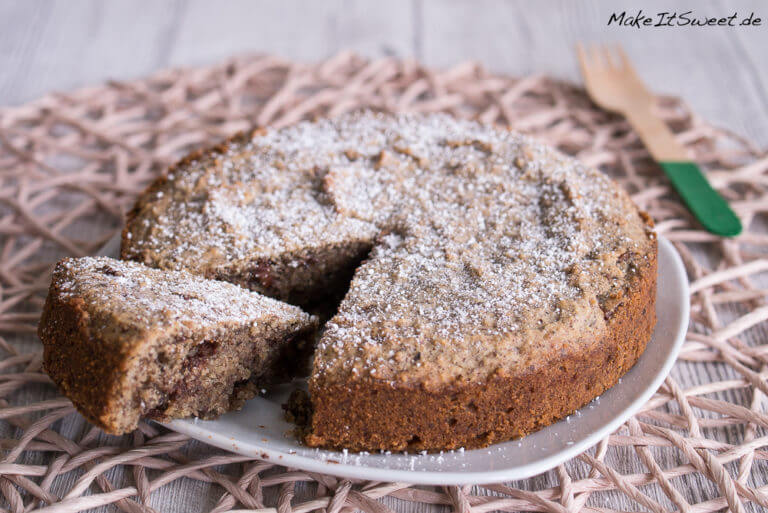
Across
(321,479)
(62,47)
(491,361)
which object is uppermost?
(491,361)

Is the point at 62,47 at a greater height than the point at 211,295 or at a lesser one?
lesser

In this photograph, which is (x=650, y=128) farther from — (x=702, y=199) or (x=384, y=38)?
(x=384, y=38)

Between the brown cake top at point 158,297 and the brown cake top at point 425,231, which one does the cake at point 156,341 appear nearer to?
the brown cake top at point 158,297

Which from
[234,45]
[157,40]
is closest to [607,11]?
[234,45]

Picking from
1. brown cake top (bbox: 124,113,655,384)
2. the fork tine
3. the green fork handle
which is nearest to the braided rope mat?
the green fork handle

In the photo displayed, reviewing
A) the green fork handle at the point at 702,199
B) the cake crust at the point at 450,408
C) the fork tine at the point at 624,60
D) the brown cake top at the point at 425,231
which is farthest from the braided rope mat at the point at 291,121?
the brown cake top at the point at 425,231

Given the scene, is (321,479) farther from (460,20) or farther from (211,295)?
(460,20)
